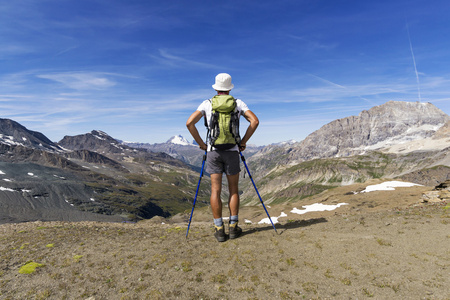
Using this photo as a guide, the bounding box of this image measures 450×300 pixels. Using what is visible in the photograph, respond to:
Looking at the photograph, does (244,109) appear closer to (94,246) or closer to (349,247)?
(349,247)

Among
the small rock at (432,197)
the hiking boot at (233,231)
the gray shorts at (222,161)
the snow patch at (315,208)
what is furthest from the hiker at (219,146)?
the snow patch at (315,208)

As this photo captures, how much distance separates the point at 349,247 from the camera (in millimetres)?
9508

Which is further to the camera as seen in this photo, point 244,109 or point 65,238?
point 65,238

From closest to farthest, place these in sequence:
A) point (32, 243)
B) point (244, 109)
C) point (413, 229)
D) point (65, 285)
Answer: point (65, 285) < point (244, 109) < point (413, 229) < point (32, 243)

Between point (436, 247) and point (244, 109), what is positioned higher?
point (244, 109)

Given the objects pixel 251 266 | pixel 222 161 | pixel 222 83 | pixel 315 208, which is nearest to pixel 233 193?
pixel 222 161

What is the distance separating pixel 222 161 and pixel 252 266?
4337mm

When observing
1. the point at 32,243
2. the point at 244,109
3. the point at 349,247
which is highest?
the point at 244,109

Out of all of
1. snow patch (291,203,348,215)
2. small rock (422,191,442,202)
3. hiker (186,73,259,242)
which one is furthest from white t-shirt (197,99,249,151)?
snow patch (291,203,348,215)

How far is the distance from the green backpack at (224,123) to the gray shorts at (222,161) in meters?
0.35

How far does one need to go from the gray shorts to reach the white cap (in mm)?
2738

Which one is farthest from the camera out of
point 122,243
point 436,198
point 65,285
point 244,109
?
point 436,198

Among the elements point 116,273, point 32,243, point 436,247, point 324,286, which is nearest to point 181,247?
point 116,273

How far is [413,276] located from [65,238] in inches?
669
